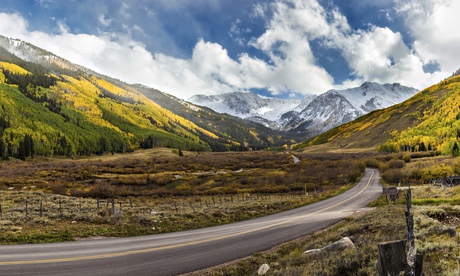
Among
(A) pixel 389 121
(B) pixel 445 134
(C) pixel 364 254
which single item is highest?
(A) pixel 389 121

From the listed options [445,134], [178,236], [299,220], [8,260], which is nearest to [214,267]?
[178,236]

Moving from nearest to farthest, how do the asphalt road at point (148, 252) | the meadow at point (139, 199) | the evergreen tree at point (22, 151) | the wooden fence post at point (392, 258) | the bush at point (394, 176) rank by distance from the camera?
the wooden fence post at point (392, 258)
the asphalt road at point (148, 252)
the meadow at point (139, 199)
the bush at point (394, 176)
the evergreen tree at point (22, 151)

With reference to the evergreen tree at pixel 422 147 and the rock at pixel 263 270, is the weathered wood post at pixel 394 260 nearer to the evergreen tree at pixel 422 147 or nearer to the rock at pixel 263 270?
the rock at pixel 263 270

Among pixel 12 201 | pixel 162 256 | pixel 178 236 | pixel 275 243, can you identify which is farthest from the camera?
pixel 12 201

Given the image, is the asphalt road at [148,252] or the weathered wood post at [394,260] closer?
the weathered wood post at [394,260]

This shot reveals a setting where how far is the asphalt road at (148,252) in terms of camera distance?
1235cm

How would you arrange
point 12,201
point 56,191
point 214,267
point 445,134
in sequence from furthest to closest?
point 445,134 → point 56,191 → point 12,201 → point 214,267

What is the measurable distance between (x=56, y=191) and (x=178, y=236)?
44.7 m

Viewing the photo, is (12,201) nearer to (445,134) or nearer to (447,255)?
(447,255)

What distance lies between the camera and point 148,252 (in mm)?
15320

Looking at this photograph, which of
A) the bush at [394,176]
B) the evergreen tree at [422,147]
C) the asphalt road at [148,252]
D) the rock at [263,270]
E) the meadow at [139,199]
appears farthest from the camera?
the evergreen tree at [422,147]

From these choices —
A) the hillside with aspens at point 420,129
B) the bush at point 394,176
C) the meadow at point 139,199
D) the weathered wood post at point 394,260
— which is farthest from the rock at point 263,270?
the hillside with aspens at point 420,129

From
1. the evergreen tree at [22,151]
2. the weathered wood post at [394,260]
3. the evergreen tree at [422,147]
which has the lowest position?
the weathered wood post at [394,260]

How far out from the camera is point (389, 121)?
186 meters
